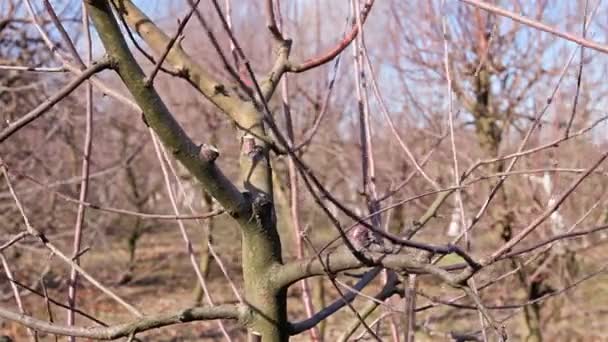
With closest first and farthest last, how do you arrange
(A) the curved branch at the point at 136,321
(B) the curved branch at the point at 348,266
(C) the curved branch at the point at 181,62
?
(B) the curved branch at the point at 348,266
(A) the curved branch at the point at 136,321
(C) the curved branch at the point at 181,62

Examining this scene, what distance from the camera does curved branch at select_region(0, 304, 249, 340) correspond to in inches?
43.8

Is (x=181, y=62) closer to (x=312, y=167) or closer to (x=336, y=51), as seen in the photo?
(x=336, y=51)

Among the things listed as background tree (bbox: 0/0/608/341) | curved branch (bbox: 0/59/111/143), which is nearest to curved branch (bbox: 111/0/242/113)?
background tree (bbox: 0/0/608/341)

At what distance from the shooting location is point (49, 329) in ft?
3.67

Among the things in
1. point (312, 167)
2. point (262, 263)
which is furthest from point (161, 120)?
point (312, 167)

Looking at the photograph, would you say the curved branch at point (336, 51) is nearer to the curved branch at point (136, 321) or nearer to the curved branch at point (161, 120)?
the curved branch at point (161, 120)

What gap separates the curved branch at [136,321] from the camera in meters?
1.11

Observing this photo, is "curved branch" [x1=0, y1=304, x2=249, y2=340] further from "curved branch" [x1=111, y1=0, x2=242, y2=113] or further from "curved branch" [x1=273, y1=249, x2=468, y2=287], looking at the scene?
"curved branch" [x1=111, y1=0, x2=242, y2=113]

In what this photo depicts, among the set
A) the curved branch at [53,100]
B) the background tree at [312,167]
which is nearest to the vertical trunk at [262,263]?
the background tree at [312,167]

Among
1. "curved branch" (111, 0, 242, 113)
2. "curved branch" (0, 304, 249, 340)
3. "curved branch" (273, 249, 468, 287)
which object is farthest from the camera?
"curved branch" (111, 0, 242, 113)

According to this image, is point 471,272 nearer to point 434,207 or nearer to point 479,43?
point 434,207

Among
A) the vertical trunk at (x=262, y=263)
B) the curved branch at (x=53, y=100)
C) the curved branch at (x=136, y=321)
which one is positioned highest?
the curved branch at (x=53, y=100)

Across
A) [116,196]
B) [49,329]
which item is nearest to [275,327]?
[49,329]

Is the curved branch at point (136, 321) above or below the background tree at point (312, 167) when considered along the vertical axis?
below
